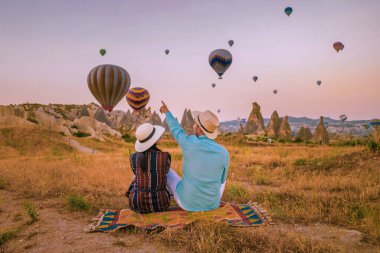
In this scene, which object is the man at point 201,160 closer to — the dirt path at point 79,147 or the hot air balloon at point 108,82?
the hot air balloon at point 108,82

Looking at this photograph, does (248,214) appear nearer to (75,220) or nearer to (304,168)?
(75,220)

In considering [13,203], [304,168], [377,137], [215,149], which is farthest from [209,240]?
[377,137]

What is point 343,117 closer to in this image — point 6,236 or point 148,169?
point 148,169

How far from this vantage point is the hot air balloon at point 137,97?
1867cm

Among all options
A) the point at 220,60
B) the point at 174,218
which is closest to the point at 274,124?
the point at 220,60

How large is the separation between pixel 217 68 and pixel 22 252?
2108 cm

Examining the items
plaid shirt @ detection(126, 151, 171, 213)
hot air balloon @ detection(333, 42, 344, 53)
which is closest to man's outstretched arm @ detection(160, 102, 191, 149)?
plaid shirt @ detection(126, 151, 171, 213)

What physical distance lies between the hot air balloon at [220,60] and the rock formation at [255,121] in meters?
62.2

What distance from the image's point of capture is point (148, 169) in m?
4.44

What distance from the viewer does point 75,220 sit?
4.96m

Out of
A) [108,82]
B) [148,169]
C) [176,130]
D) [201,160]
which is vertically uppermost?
[108,82]

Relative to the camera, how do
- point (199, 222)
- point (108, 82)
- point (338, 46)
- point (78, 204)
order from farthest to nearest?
point (338, 46) → point (108, 82) → point (78, 204) → point (199, 222)

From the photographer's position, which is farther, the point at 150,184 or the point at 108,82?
the point at 108,82

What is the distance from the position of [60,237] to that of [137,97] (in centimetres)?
1511
